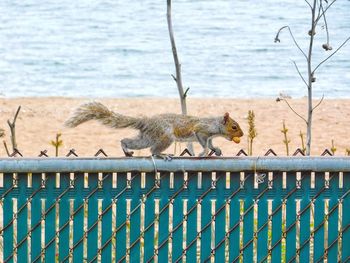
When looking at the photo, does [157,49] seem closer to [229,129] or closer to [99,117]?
[229,129]

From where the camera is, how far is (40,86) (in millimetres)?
23031

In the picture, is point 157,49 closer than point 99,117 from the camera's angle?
No

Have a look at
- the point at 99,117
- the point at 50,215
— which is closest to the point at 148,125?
the point at 99,117

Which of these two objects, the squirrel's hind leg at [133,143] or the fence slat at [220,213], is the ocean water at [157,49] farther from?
the fence slat at [220,213]

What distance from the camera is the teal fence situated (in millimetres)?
Answer: 5258

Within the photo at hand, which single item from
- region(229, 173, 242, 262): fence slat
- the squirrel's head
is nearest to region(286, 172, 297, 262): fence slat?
region(229, 173, 242, 262): fence slat

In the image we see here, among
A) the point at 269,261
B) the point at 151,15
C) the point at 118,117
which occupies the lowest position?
the point at 151,15

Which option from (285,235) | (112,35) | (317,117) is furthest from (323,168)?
(112,35)

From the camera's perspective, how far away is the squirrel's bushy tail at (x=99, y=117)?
5949 millimetres

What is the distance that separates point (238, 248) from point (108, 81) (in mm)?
19172

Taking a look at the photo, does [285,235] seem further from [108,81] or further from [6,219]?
[108,81]

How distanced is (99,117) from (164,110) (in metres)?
10.7

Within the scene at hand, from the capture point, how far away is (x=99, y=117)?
243 inches

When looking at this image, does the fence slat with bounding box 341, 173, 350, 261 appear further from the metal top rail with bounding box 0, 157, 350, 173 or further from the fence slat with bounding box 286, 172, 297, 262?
the fence slat with bounding box 286, 172, 297, 262
